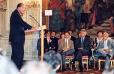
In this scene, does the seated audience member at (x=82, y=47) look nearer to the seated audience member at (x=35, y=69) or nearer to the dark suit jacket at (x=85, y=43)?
the dark suit jacket at (x=85, y=43)

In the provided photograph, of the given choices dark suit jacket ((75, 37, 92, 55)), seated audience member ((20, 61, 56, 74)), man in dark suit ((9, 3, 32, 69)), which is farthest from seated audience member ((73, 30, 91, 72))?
seated audience member ((20, 61, 56, 74))

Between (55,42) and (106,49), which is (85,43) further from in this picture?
(55,42)

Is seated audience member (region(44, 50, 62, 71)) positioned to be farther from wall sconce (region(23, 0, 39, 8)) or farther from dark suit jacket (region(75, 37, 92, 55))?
wall sconce (region(23, 0, 39, 8))

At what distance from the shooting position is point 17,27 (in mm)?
9266

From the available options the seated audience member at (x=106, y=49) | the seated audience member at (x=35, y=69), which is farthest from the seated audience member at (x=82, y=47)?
the seated audience member at (x=35, y=69)

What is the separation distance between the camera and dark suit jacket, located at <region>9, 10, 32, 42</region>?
9133mm

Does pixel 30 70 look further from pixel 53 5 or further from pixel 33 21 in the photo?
pixel 53 5

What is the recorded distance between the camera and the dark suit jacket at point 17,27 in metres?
9.13

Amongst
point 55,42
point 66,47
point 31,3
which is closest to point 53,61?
point 66,47

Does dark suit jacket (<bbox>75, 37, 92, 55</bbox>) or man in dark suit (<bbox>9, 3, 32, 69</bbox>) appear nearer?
man in dark suit (<bbox>9, 3, 32, 69</bbox>)

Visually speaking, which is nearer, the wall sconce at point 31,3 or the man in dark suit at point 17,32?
the man in dark suit at point 17,32

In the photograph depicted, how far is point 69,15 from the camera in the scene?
15430 mm

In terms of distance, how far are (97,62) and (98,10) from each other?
10.0ft

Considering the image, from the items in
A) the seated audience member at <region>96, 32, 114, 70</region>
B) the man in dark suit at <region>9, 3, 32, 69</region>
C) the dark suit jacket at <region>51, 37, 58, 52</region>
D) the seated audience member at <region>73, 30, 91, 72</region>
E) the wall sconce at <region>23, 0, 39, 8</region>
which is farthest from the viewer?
the wall sconce at <region>23, 0, 39, 8</region>
